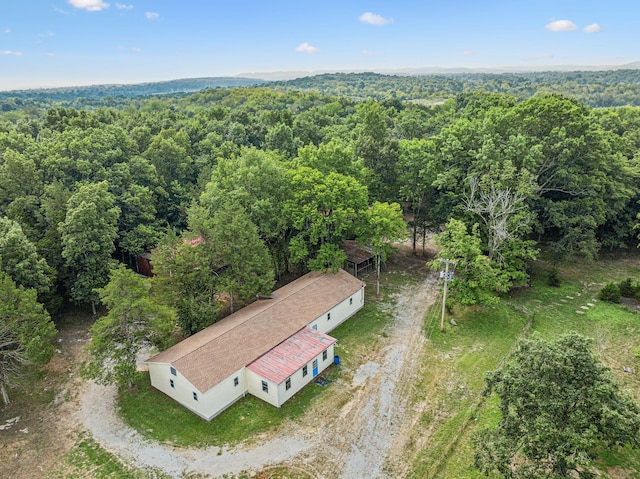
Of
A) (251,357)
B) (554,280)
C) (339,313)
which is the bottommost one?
(554,280)

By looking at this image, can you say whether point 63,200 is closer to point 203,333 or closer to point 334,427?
point 203,333

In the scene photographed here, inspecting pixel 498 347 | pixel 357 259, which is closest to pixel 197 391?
pixel 498 347

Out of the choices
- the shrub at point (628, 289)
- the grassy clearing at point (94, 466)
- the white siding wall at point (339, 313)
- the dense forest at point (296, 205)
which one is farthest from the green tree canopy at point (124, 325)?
the shrub at point (628, 289)

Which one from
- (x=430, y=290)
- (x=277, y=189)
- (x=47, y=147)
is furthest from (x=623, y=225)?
(x=47, y=147)

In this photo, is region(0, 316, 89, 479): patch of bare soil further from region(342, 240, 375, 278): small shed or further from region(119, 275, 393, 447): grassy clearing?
region(342, 240, 375, 278): small shed

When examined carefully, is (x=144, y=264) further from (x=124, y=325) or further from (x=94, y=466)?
(x=94, y=466)

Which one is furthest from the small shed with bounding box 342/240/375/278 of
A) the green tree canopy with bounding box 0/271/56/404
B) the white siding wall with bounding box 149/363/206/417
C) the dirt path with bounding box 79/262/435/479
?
the green tree canopy with bounding box 0/271/56/404
